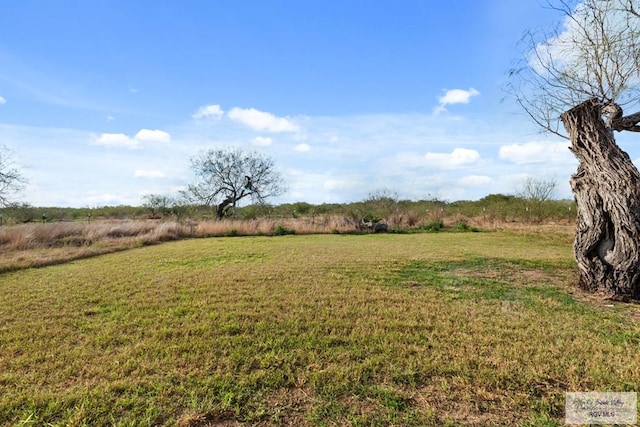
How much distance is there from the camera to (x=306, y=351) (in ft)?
8.84

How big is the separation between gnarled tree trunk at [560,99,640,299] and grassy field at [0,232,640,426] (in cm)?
40

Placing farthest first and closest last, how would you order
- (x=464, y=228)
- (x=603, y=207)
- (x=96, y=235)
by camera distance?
(x=464, y=228) < (x=96, y=235) < (x=603, y=207)

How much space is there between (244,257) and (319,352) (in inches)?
222

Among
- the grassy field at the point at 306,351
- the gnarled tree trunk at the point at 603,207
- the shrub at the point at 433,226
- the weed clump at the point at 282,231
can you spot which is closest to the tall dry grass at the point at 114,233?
the weed clump at the point at 282,231

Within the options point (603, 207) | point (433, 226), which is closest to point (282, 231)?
point (433, 226)

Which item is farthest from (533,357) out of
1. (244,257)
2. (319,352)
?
(244,257)

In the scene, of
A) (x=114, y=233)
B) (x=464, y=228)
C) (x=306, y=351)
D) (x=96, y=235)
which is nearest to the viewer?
(x=306, y=351)

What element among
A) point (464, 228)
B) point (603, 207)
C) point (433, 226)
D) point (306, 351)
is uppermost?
point (603, 207)

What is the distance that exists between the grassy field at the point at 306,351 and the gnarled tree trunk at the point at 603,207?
400 mm

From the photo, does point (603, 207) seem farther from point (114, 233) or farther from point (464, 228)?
point (114, 233)

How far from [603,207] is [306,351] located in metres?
4.55

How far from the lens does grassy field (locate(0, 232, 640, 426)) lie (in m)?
1.97

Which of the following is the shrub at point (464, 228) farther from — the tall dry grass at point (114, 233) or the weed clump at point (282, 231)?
the weed clump at point (282, 231)

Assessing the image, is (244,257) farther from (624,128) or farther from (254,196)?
(254,196)
